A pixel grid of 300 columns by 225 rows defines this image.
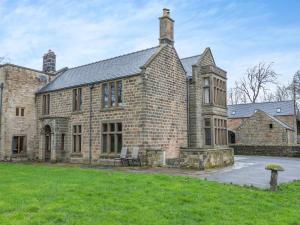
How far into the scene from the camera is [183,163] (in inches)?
695

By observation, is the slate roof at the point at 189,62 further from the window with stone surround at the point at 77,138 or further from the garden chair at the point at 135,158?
the window with stone surround at the point at 77,138

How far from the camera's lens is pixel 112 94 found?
70.0 feet

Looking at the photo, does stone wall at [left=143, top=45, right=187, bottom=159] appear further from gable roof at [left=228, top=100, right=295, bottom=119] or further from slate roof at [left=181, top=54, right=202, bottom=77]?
gable roof at [left=228, top=100, right=295, bottom=119]

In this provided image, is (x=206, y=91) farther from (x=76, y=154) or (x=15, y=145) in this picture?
(x=15, y=145)

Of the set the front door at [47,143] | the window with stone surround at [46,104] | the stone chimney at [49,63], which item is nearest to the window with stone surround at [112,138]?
the front door at [47,143]

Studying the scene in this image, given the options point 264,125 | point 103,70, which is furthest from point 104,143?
point 264,125

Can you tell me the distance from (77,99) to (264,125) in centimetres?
2686

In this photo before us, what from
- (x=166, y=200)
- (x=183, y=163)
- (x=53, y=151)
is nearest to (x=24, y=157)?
(x=53, y=151)

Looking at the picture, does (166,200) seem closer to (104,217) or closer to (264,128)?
(104,217)

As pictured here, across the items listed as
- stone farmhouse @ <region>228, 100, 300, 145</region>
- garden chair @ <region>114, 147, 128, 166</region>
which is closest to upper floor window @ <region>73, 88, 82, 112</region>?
garden chair @ <region>114, 147, 128, 166</region>

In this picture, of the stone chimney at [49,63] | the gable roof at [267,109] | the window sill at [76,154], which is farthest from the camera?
the gable roof at [267,109]

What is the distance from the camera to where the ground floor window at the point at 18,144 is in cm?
2567

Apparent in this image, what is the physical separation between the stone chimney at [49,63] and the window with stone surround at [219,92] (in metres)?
15.8

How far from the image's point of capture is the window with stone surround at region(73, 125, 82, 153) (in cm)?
2311
